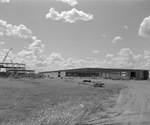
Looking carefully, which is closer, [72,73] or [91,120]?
[91,120]

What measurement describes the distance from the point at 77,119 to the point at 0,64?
467 feet

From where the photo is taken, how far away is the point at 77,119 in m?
11.6

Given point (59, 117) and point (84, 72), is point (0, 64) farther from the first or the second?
point (59, 117)

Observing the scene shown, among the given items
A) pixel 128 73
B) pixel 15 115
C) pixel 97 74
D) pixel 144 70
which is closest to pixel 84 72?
pixel 97 74

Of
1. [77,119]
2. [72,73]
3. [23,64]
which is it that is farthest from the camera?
A: [72,73]

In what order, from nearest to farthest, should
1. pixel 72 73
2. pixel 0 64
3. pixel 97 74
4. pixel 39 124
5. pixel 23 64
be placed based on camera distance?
pixel 39 124 → pixel 0 64 → pixel 23 64 → pixel 97 74 → pixel 72 73

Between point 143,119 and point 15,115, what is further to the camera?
point 15,115

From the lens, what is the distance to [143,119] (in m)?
12.2

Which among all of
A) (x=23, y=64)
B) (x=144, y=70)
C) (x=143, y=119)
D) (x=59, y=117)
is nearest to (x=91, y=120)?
(x=59, y=117)

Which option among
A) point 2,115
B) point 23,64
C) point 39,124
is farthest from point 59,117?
point 23,64

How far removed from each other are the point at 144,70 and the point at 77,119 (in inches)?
5089

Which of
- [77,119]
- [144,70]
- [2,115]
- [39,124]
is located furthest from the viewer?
[144,70]

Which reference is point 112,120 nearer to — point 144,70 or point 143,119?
point 143,119

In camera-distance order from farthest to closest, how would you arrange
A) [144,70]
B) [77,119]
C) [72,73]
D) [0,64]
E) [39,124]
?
[72,73] < [0,64] < [144,70] < [77,119] < [39,124]
